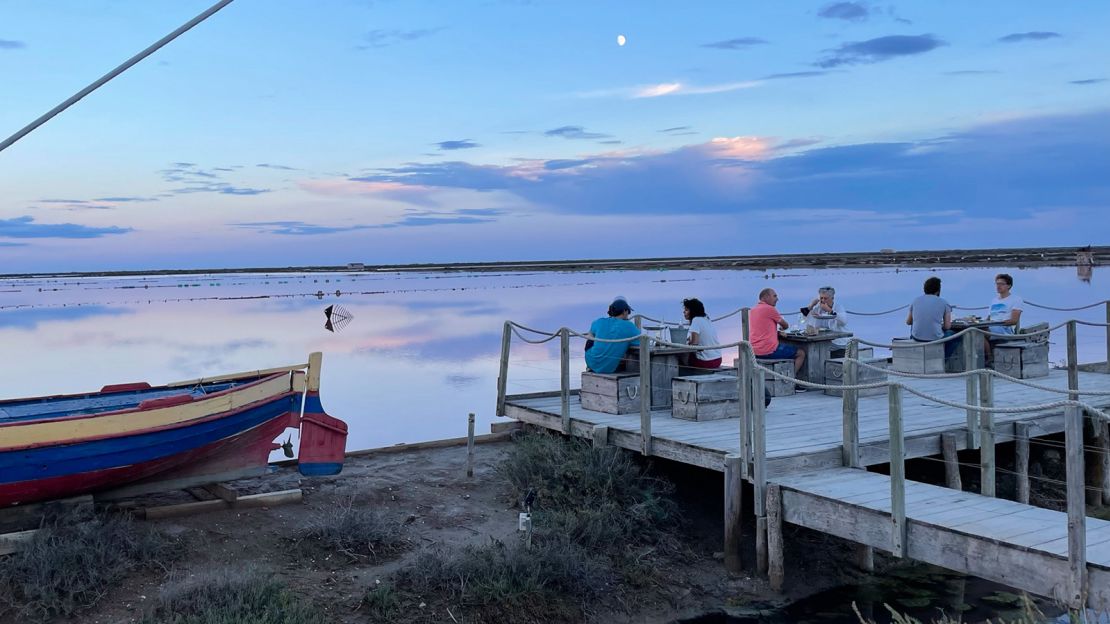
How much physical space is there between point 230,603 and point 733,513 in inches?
181

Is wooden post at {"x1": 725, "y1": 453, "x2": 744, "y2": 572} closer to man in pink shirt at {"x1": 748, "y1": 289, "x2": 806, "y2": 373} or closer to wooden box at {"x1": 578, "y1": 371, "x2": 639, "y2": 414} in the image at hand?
wooden box at {"x1": 578, "y1": 371, "x2": 639, "y2": 414}

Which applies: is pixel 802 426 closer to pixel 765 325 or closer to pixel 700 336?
pixel 700 336

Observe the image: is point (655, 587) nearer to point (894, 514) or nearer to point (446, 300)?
point (894, 514)

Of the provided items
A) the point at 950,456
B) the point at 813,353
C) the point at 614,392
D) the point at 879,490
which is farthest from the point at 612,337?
the point at 950,456

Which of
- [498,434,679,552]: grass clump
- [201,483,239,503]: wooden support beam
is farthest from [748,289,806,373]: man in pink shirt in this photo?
[201,483,239,503]: wooden support beam

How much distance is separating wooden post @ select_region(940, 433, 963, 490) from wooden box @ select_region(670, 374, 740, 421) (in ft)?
7.32

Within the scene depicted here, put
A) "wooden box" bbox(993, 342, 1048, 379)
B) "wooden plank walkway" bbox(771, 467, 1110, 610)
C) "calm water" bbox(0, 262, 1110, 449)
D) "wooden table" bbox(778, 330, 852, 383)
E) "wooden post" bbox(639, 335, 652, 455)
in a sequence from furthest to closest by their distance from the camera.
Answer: "calm water" bbox(0, 262, 1110, 449) → "wooden box" bbox(993, 342, 1048, 379) → "wooden table" bbox(778, 330, 852, 383) → "wooden post" bbox(639, 335, 652, 455) → "wooden plank walkway" bbox(771, 467, 1110, 610)

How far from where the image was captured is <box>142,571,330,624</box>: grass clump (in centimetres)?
688

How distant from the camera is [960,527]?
7105 millimetres

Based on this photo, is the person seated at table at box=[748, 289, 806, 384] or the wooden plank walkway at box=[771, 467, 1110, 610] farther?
the person seated at table at box=[748, 289, 806, 384]

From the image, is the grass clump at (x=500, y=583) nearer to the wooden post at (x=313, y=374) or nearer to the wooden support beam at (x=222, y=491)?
the wooden support beam at (x=222, y=491)

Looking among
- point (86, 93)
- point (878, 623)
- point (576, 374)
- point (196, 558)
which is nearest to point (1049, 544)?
point (878, 623)

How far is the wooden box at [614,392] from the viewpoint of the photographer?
11.3 meters

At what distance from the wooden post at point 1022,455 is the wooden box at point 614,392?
445 cm
